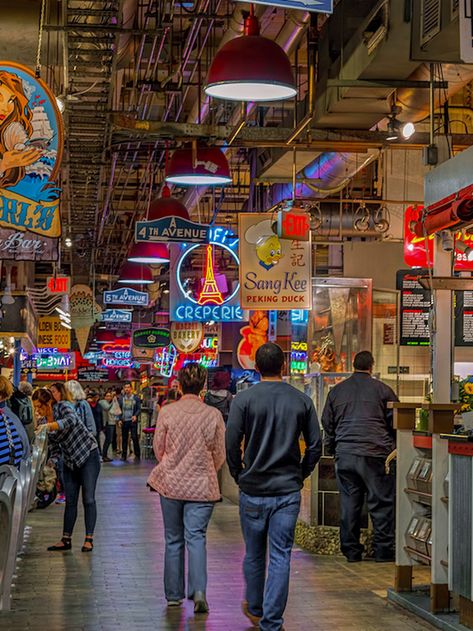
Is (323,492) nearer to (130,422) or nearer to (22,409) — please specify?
(22,409)

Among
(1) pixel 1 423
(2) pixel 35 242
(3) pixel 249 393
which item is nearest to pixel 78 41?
(2) pixel 35 242

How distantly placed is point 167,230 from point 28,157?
6.51 metres

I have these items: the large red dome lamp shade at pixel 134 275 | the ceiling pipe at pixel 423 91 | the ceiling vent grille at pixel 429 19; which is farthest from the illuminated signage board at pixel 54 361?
the ceiling vent grille at pixel 429 19

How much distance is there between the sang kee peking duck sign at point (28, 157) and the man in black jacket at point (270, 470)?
281cm

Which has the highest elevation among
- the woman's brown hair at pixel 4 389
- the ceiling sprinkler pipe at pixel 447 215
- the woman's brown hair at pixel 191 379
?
the ceiling sprinkler pipe at pixel 447 215

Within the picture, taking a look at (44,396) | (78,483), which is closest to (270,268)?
(44,396)

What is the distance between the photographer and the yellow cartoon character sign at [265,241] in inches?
578

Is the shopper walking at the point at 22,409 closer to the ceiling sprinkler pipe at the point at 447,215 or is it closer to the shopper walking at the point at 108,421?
the ceiling sprinkler pipe at the point at 447,215

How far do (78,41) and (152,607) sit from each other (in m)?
5.30

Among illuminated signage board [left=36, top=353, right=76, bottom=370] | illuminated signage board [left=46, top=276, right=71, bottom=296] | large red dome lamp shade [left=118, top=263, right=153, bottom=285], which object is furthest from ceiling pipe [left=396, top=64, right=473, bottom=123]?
illuminated signage board [left=36, top=353, right=76, bottom=370]

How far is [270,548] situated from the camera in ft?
24.8

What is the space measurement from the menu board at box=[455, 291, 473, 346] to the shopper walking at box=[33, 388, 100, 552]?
4674 millimetres

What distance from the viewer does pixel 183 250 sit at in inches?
772

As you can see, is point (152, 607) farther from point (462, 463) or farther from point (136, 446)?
point (136, 446)
